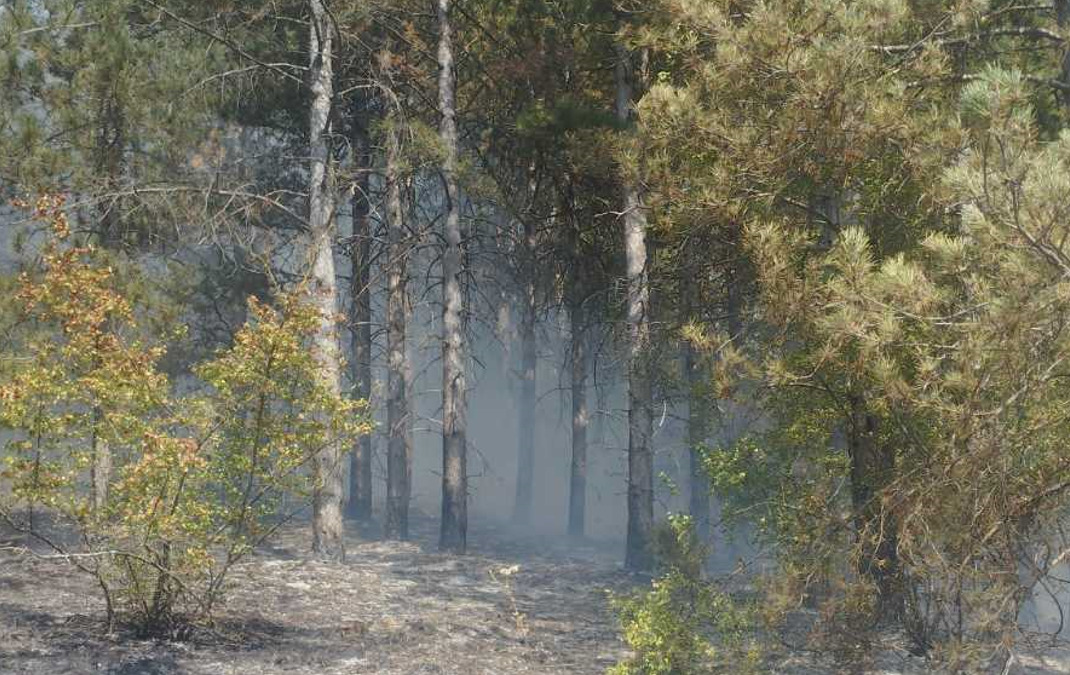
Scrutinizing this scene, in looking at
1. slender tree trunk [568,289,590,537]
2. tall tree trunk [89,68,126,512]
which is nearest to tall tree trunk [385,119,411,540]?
slender tree trunk [568,289,590,537]

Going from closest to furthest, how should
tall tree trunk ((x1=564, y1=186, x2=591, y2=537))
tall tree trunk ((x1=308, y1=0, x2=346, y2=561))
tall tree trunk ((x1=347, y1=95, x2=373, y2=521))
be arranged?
tall tree trunk ((x1=308, y1=0, x2=346, y2=561)) → tall tree trunk ((x1=564, y1=186, x2=591, y2=537)) → tall tree trunk ((x1=347, y1=95, x2=373, y2=521))

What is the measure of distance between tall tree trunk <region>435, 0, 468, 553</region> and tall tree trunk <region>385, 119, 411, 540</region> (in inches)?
29.1

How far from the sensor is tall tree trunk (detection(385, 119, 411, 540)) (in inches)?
734

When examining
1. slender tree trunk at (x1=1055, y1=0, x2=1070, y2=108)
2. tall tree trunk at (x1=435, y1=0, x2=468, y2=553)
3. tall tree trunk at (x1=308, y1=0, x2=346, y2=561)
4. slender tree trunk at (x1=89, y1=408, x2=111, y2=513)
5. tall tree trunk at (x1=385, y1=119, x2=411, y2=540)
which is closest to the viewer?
slender tree trunk at (x1=89, y1=408, x2=111, y2=513)

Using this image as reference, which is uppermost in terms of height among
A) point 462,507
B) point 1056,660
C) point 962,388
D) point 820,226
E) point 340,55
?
point 340,55

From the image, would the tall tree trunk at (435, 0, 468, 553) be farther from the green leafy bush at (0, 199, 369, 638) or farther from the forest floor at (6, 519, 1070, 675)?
the green leafy bush at (0, 199, 369, 638)

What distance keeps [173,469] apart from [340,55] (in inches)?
305

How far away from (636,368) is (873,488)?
5.70 m

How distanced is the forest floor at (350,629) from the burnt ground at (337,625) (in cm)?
2

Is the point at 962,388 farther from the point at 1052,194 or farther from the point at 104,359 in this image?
the point at 104,359

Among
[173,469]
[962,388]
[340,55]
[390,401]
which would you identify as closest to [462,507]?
[390,401]

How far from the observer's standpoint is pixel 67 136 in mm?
14898

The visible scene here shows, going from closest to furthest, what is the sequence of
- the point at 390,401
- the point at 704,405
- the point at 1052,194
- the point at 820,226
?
the point at 1052,194 → the point at 820,226 → the point at 704,405 → the point at 390,401

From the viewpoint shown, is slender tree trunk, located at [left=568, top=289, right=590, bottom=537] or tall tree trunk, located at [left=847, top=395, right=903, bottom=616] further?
slender tree trunk, located at [left=568, top=289, right=590, bottom=537]
